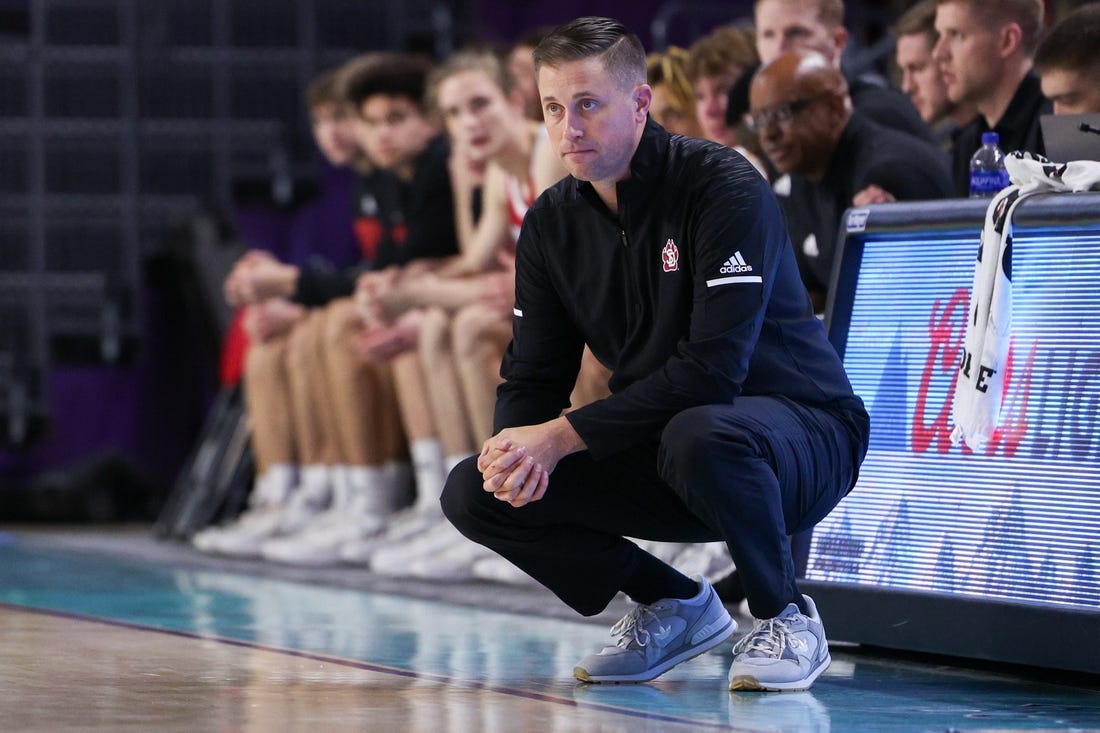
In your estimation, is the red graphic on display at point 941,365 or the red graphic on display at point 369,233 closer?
the red graphic on display at point 941,365

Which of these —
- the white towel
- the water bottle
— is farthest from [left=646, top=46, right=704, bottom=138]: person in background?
the white towel

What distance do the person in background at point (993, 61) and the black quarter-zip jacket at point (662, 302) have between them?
4.79 feet

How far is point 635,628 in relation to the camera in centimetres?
345

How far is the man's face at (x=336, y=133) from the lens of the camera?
7.85 meters

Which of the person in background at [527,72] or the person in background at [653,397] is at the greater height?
the person in background at [527,72]

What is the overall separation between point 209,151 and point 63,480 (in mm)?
1878

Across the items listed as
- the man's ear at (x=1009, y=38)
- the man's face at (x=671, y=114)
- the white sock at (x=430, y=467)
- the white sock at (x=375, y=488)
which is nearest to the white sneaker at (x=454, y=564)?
the white sock at (x=430, y=467)

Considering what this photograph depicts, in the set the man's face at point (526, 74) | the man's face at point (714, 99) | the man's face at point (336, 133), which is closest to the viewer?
the man's face at point (714, 99)

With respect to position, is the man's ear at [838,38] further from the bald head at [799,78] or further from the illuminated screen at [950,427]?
the illuminated screen at [950,427]

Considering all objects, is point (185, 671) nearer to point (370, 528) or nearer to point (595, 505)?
point (595, 505)

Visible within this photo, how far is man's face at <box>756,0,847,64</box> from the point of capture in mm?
5367

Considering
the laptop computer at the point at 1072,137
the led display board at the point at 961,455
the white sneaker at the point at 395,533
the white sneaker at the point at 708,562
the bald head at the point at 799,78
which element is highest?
the bald head at the point at 799,78

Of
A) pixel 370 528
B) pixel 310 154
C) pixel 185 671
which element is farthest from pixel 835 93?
pixel 310 154

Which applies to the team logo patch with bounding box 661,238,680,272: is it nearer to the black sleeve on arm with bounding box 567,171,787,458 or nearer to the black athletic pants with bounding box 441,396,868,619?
the black sleeve on arm with bounding box 567,171,787,458
